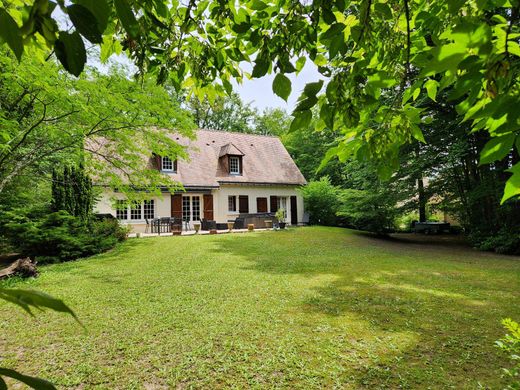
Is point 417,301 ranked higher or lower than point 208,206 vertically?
lower

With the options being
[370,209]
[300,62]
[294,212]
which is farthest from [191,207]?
[300,62]

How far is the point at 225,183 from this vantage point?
2247 centimetres

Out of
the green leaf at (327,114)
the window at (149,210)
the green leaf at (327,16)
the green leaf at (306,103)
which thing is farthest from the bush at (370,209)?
the green leaf at (306,103)

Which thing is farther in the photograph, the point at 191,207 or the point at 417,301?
the point at 191,207

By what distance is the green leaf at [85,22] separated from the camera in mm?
697

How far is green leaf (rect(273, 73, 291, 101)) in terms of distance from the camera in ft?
5.02

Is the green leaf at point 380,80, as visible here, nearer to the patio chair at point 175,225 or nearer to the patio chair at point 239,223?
the patio chair at point 175,225

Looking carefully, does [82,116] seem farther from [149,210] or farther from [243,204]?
[243,204]

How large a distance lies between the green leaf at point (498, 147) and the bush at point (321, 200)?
22.5 m

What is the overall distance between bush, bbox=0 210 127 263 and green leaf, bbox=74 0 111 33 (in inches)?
458

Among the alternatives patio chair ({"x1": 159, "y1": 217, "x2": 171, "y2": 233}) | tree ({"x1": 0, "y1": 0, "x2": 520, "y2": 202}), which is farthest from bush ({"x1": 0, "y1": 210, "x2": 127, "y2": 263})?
tree ({"x1": 0, "y1": 0, "x2": 520, "y2": 202})

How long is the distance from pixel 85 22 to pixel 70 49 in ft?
0.38

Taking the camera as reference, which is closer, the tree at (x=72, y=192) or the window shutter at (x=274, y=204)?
the tree at (x=72, y=192)

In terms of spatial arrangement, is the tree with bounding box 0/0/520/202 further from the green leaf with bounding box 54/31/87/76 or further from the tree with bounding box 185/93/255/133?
the tree with bounding box 185/93/255/133
